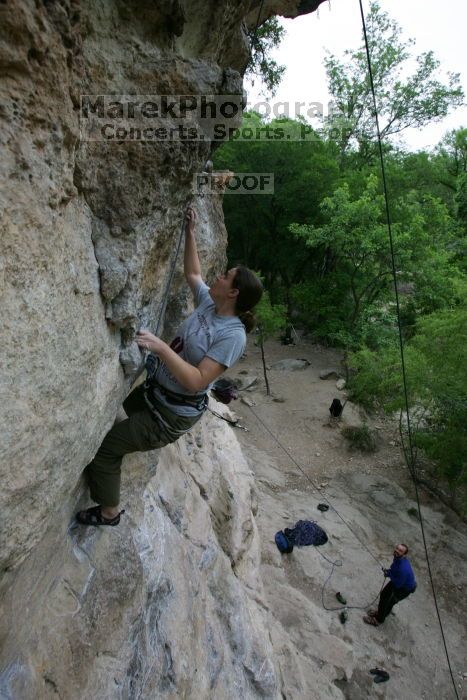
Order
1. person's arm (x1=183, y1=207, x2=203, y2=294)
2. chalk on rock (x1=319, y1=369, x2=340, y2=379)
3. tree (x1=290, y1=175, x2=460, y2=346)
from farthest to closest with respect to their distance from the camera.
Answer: chalk on rock (x1=319, y1=369, x2=340, y2=379) → tree (x1=290, y1=175, x2=460, y2=346) → person's arm (x1=183, y1=207, x2=203, y2=294)

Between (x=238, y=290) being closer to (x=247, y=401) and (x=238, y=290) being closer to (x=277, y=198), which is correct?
(x=247, y=401)

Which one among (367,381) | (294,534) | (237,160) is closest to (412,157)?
(237,160)

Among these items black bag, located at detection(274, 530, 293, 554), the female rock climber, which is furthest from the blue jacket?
the female rock climber

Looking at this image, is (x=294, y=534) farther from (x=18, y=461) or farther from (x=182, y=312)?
(x=18, y=461)

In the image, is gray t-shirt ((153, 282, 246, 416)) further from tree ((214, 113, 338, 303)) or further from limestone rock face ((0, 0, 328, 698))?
tree ((214, 113, 338, 303))

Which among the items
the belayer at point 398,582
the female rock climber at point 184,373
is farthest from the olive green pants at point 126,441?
the belayer at point 398,582

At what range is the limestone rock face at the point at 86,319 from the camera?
1.67m

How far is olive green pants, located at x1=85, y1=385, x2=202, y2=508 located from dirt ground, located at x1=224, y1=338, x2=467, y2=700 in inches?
157

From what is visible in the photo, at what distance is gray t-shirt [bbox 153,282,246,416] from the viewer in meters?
2.58

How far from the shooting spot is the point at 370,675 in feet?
21.2

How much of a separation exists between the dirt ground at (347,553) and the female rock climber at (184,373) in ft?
13.6

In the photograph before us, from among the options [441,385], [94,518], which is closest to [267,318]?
[441,385]

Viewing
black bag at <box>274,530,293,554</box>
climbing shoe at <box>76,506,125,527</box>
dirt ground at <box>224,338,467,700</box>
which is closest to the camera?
climbing shoe at <box>76,506,125,527</box>

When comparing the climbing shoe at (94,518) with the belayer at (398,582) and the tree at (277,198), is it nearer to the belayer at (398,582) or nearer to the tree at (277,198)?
the belayer at (398,582)
